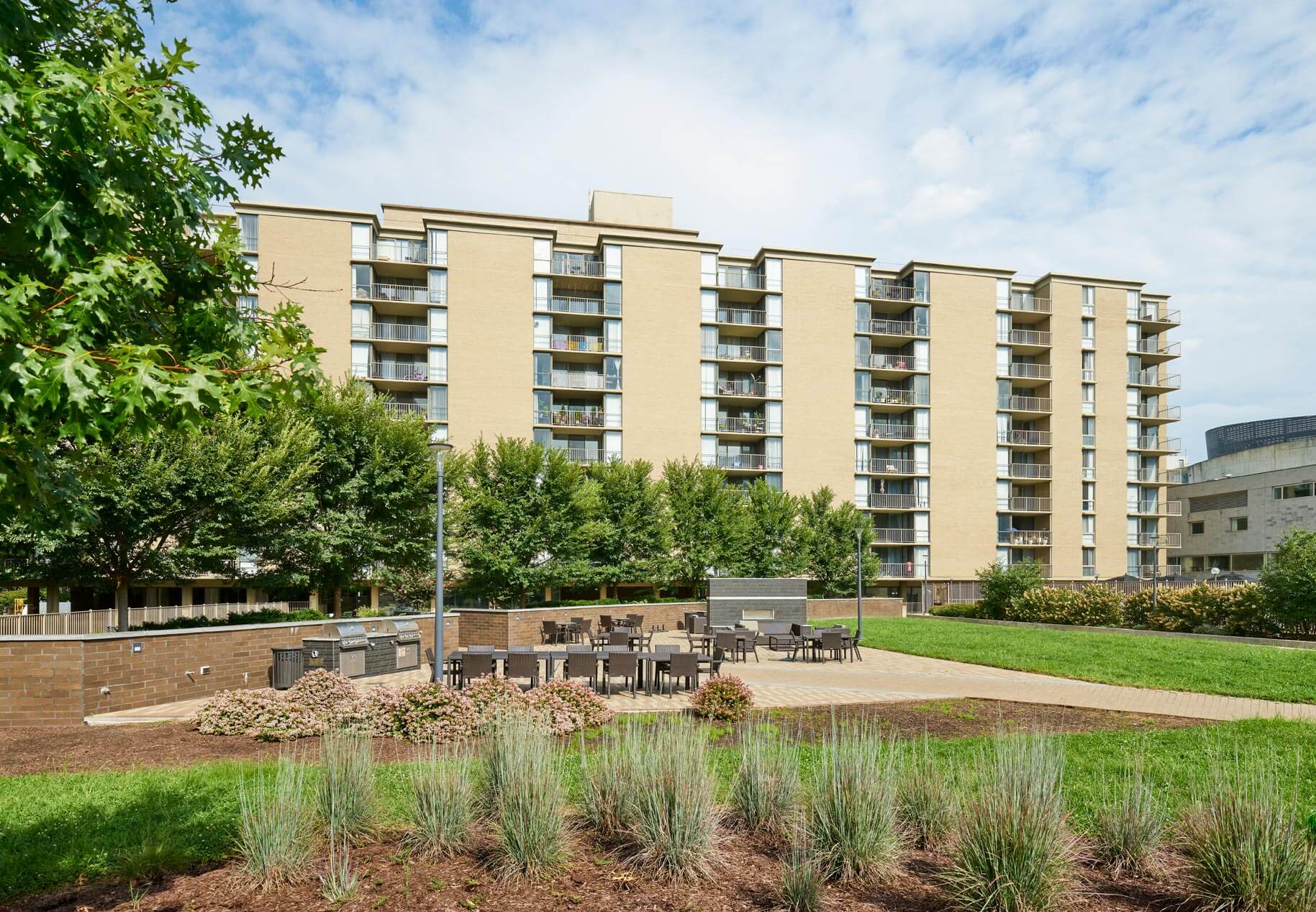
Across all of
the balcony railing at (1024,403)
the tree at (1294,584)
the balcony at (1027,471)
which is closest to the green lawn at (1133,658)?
the tree at (1294,584)

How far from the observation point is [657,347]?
4809 centimetres

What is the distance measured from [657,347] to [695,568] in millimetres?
14618

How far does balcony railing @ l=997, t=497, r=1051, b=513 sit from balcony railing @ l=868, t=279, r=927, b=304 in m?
14.9

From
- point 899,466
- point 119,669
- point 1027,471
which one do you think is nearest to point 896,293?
point 899,466

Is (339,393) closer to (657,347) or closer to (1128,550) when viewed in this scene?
(657,347)

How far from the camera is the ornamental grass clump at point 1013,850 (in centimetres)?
434

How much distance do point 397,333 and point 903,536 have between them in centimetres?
3446

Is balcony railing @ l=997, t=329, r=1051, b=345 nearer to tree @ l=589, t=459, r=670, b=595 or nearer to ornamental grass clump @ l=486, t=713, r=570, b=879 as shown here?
tree @ l=589, t=459, r=670, b=595

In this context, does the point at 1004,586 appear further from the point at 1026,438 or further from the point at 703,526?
the point at 1026,438

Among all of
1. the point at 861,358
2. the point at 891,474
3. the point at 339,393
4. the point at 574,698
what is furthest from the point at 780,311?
the point at 574,698

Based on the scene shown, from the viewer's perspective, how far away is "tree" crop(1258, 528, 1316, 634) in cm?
2295

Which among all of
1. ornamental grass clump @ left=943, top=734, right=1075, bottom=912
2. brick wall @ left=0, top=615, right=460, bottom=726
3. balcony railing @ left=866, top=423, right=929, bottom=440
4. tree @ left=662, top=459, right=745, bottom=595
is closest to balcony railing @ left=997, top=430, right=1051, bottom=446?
balcony railing @ left=866, top=423, right=929, bottom=440

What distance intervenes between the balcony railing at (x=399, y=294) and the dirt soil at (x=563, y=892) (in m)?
43.1

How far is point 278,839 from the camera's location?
503cm
